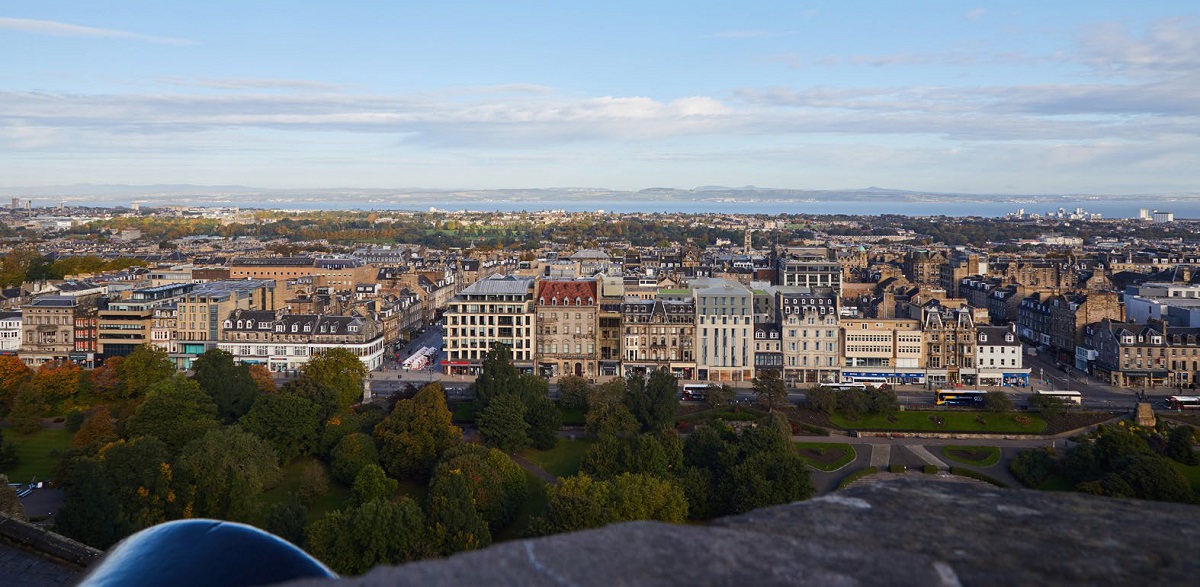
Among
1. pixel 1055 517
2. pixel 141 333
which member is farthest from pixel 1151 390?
pixel 141 333

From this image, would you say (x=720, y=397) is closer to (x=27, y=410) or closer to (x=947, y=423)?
(x=947, y=423)

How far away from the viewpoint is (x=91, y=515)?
81.5 feet

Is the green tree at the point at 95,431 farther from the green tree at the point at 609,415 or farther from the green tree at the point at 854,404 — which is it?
the green tree at the point at 854,404

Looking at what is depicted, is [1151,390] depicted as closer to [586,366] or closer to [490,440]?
[586,366]

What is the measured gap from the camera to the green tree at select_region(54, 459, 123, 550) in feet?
80.2

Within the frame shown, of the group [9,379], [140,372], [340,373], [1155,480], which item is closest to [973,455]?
[1155,480]

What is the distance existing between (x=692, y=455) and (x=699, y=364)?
19069 mm

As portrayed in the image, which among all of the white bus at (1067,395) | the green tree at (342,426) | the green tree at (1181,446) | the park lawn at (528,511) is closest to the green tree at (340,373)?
the green tree at (342,426)

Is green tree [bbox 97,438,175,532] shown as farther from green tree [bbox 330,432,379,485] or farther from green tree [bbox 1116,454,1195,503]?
green tree [bbox 1116,454,1195,503]

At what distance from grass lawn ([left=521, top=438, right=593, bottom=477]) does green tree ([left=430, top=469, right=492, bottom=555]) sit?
8.81m

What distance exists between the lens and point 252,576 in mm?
5312

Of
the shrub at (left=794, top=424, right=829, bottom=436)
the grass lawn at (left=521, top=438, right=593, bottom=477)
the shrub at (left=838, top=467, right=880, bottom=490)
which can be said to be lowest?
the grass lawn at (left=521, top=438, right=593, bottom=477)

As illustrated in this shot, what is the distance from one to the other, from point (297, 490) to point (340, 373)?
12.2 metres

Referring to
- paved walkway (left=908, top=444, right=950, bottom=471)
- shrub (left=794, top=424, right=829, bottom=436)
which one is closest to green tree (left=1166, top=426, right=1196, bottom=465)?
paved walkway (left=908, top=444, right=950, bottom=471)
